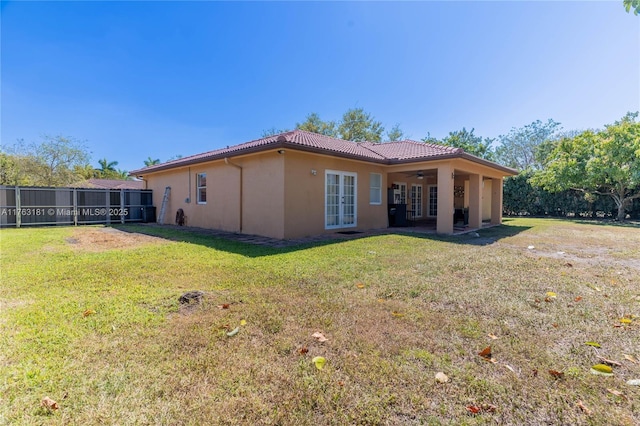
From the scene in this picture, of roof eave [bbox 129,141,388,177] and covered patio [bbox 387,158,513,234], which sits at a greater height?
roof eave [bbox 129,141,388,177]

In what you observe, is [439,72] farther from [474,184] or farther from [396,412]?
[396,412]

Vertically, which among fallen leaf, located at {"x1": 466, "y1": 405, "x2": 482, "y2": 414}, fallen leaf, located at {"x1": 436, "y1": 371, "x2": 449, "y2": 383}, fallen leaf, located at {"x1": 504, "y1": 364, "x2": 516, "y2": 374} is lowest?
fallen leaf, located at {"x1": 466, "y1": 405, "x2": 482, "y2": 414}

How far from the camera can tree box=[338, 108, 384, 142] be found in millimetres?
34750

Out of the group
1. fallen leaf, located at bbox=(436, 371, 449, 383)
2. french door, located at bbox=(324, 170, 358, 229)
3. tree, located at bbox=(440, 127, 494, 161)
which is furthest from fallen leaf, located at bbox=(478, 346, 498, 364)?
tree, located at bbox=(440, 127, 494, 161)

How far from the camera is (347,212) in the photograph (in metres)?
11.9

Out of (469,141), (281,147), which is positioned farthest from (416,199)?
→ (469,141)

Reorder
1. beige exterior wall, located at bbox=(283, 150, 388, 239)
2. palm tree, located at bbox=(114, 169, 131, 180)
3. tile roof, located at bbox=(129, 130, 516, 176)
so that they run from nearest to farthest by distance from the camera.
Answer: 1. tile roof, located at bbox=(129, 130, 516, 176)
2. beige exterior wall, located at bbox=(283, 150, 388, 239)
3. palm tree, located at bbox=(114, 169, 131, 180)

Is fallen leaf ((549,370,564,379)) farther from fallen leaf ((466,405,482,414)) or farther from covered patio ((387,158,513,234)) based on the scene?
covered patio ((387,158,513,234))

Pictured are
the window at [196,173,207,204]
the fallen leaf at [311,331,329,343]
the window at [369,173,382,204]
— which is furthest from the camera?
the window at [196,173,207,204]

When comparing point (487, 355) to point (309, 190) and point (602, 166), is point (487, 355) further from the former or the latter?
point (602, 166)

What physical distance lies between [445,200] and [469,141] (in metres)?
25.8

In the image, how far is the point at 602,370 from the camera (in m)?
2.48

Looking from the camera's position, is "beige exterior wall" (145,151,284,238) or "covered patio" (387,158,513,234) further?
"covered patio" (387,158,513,234)

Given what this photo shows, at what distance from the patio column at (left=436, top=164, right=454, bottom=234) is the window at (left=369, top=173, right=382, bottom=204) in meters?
2.57
